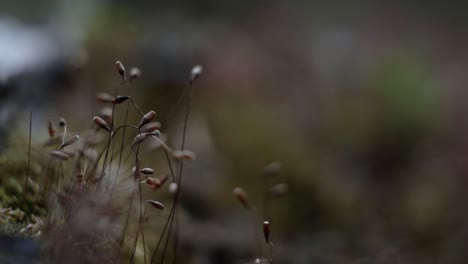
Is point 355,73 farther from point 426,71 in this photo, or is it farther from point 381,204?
point 381,204

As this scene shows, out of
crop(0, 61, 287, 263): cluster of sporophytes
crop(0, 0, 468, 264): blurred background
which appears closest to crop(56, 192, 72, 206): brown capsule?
crop(0, 61, 287, 263): cluster of sporophytes

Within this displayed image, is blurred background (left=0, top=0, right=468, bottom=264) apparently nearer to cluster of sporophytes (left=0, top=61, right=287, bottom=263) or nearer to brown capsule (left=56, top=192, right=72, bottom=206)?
cluster of sporophytes (left=0, top=61, right=287, bottom=263)

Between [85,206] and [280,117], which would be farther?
[280,117]

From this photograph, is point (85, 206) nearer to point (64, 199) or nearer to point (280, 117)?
point (64, 199)

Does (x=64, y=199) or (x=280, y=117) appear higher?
(x=280, y=117)

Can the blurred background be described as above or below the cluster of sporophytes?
above

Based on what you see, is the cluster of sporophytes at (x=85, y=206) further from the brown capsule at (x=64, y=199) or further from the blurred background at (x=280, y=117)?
the blurred background at (x=280, y=117)

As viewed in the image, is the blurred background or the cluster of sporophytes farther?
the blurred background

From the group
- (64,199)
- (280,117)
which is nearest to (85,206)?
(64,199)

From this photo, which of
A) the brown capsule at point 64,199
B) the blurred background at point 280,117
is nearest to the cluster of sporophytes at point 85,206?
the brown capsule at point 64,199
